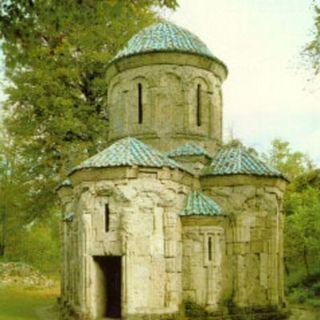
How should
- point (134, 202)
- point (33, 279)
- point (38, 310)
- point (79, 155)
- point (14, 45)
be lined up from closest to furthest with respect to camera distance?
point (14, 45), point (134, 202), point (38, 310), point (79, 155), point (33, 279)

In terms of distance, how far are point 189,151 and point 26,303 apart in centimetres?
818

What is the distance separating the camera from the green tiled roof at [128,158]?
1149cm

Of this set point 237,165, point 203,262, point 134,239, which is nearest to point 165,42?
point 237,165

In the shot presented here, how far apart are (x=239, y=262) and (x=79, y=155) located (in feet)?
28.2

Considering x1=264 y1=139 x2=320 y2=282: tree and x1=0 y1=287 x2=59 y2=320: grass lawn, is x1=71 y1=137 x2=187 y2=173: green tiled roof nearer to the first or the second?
x1=0 y1=287 x2=59 y2=320: grass lawn

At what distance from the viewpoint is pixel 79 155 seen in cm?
1923

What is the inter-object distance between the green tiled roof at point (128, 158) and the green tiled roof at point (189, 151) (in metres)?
1.49

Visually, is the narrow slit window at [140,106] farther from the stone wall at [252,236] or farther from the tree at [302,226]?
the tree at [302,226]

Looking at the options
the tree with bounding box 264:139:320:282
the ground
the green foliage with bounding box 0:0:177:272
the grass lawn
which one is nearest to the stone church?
the ground

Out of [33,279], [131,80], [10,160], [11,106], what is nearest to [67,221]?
[131,80]

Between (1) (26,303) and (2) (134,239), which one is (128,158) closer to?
(2) (134,239)

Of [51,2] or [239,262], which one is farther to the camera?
[239,262]

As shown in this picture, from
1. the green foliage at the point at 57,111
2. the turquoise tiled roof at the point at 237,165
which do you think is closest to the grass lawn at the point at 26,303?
the green foliage at the point at 57,111

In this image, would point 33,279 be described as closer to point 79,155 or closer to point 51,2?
point 79,155
